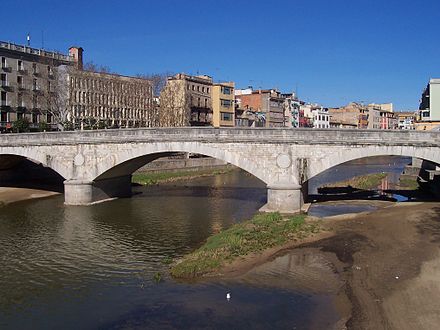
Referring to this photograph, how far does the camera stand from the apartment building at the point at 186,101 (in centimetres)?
8462

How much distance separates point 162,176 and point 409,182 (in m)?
31.5

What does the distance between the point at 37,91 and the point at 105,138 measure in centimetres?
3909

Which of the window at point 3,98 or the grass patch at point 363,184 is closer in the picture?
the grass patch at point 363,184

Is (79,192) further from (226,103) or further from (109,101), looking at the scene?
(226,103)

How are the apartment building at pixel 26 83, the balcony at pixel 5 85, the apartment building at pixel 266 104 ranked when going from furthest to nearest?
1. the apartment building at pixel 266 104
2. the apartment building at pixel 26 83
3. the balcony at pixel 5 85

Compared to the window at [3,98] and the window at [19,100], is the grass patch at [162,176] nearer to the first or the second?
the window at [19,100]

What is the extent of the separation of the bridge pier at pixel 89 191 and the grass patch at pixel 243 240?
17620mm

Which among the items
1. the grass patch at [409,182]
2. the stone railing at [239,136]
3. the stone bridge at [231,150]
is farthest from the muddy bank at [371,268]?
the grass patch at [409,182]

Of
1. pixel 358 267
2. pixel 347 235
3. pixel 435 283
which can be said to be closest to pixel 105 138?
pixel 347 235

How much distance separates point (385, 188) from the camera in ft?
179

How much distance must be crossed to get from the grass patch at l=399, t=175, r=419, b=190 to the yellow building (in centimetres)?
4509

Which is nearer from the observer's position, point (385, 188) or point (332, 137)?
point (332, 137)

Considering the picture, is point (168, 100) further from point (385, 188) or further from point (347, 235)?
point (347, 235)

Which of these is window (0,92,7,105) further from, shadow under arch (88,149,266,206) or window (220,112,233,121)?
window (220,112,233,121)
